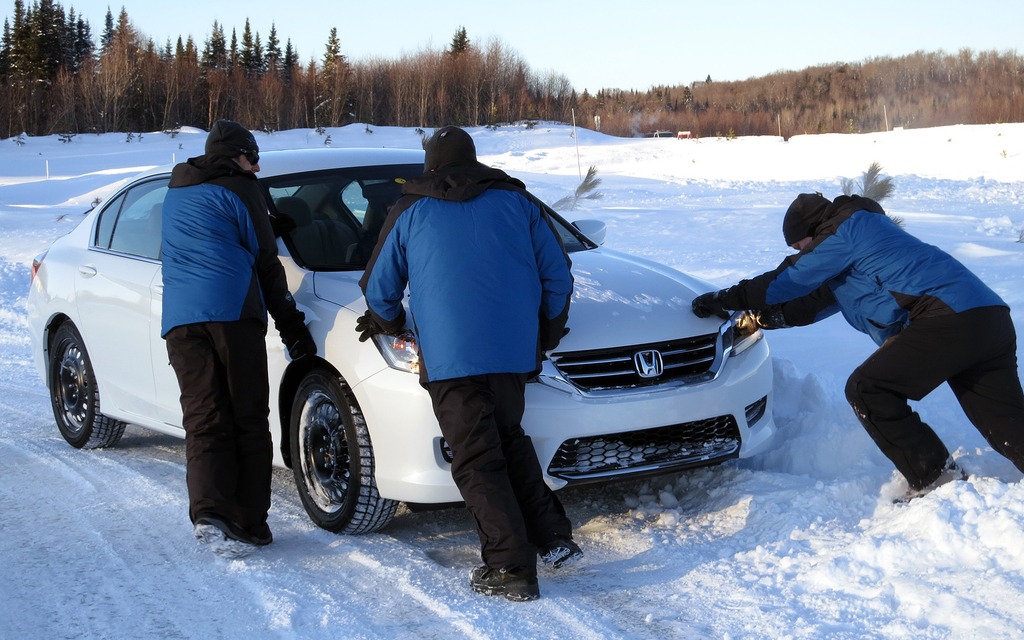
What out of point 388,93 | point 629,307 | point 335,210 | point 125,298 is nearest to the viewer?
point 629,307

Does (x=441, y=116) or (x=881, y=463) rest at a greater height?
(x=441, y=116)

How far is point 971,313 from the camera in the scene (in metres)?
4.29

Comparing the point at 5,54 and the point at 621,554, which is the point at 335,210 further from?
the point at 5,54

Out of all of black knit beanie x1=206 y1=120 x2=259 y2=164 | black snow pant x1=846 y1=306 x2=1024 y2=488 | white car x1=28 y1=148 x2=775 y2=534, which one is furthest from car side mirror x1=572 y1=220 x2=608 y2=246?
black knit beanie x1=206 y1=120 x2=259 y2=164

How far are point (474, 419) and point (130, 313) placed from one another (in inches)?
97.5

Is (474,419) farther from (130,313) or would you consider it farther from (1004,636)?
(130,313)

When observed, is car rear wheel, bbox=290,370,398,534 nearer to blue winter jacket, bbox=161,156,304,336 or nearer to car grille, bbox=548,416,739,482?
blue winter jacket, bbox=161,156,304,336

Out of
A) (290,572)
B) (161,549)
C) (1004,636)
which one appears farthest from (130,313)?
(1004,636)

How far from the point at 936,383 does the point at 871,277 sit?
1.68 ft

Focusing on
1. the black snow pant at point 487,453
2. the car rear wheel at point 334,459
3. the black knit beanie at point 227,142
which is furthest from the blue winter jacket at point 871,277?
the black knit beanie at point 227,142

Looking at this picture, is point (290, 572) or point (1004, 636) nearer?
point (1004, 636)

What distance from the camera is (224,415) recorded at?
4.45 m

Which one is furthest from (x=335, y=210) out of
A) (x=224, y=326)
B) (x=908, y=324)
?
(x=908, y=324)

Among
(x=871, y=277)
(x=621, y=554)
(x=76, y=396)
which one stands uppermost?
(x=871, y=277)
